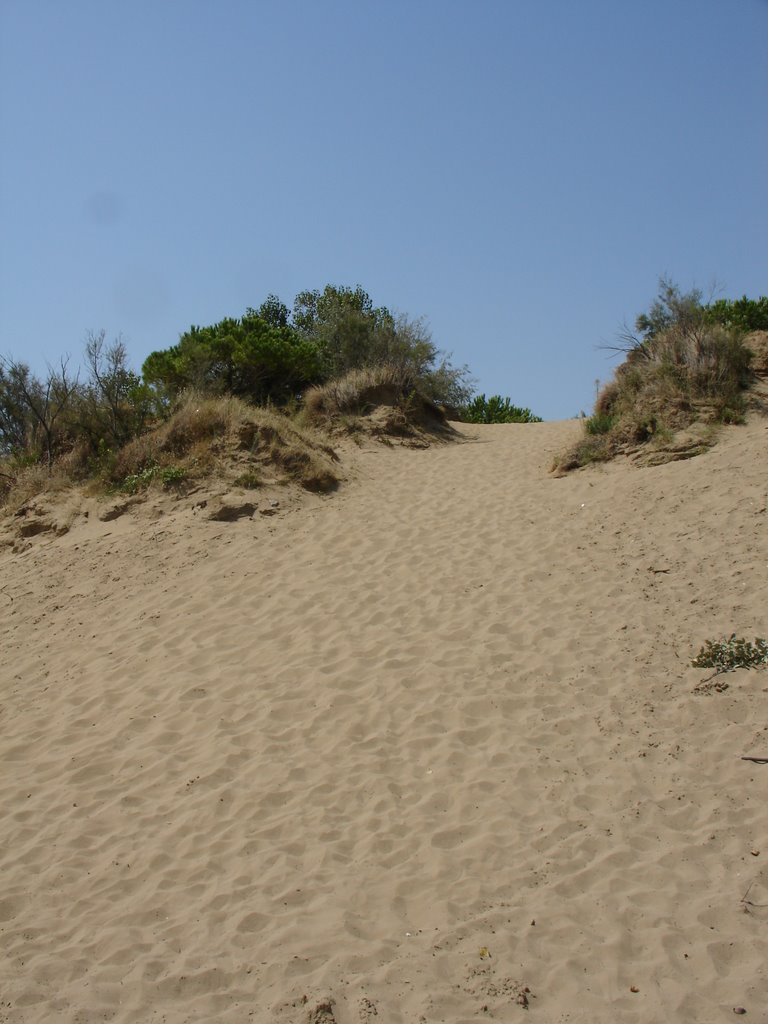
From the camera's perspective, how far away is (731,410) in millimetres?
11812

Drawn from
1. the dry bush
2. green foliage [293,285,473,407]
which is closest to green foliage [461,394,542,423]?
green foliage [293,285,473,407]

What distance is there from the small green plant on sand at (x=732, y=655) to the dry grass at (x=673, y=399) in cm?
512

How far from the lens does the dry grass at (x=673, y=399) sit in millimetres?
11852

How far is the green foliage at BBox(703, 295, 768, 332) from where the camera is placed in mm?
14094

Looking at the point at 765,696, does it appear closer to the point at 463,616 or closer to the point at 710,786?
the point at 710,786

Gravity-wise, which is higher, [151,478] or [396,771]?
[151,478]

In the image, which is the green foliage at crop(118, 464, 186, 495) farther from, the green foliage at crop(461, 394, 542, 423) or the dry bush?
the green foliage at crop(461, 394, 542, 423)

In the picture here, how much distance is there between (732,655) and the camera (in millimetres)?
6551

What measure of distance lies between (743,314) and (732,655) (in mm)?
9432

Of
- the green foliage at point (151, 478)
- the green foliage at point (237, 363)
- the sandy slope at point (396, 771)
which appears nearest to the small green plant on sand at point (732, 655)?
the sandy slope at point (396, 771)

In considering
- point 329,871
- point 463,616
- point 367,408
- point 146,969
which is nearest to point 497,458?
point 367,408

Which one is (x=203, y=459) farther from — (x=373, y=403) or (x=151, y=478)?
(x=373, y=403)

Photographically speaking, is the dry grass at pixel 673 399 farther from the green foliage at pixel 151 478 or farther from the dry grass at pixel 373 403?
the green foliage at pixel 151 478

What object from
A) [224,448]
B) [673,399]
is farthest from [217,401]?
[673,399]
